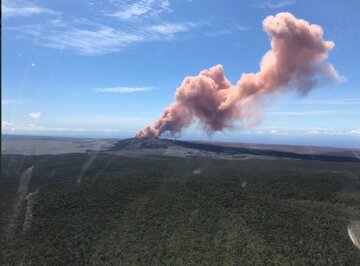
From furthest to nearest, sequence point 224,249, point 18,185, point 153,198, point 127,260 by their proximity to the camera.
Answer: point 18,185
point 153,198
point 224,249
point 127,260

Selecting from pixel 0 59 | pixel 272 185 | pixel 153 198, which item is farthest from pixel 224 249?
pixel 272 185

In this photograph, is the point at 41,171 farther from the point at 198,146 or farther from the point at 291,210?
the point at 198,146

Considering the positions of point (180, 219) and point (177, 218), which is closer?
point (180, 219)

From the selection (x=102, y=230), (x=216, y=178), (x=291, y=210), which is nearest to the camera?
(x=102, y=230)
